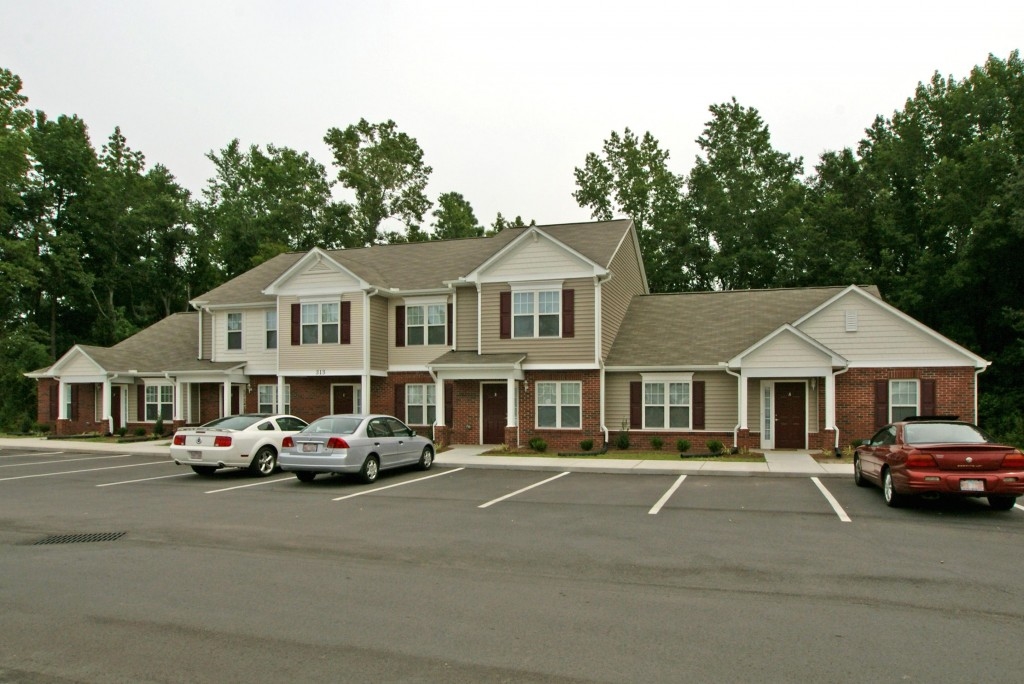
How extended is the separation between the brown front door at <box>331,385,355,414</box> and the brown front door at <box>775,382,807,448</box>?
603 inches

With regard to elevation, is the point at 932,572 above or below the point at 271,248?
below

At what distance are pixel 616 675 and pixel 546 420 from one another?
62.1ft

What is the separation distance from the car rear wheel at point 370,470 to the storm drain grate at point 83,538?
5.69 meters

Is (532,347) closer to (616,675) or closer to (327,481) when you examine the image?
(327,481)

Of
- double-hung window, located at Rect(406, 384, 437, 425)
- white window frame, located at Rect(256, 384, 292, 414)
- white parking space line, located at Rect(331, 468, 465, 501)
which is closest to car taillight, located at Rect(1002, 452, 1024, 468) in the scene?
white parking space line, located at Rect(331, 468, 465, 501)

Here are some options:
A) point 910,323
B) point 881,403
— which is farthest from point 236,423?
point 910,323

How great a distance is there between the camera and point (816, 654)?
5484 millimetres

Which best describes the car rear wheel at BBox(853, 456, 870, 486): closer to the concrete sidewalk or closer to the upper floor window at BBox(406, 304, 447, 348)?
the concrete sidewalk

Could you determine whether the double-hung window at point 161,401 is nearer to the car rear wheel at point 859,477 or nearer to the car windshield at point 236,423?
the car windshield at point 236,423

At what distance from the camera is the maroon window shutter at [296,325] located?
26625 millimetres

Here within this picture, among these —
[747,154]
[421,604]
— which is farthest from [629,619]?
[747,154]

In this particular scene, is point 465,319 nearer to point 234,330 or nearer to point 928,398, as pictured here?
point 234,330

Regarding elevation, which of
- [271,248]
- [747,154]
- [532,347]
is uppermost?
[747,154]

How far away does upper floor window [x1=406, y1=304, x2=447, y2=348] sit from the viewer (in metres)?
26.3
